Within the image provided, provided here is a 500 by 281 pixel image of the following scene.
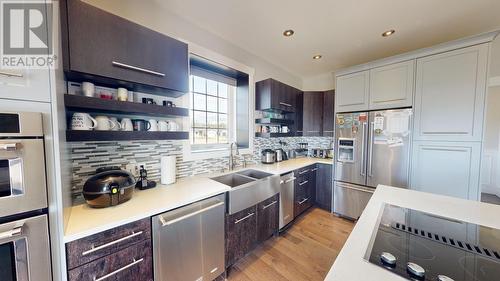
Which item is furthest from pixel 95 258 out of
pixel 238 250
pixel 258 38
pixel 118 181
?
pixel 258 38

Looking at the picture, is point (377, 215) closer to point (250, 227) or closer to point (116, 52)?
point (250, 227)

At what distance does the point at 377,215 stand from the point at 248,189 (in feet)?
3.43

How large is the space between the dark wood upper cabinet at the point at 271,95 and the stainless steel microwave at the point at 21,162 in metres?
2.22

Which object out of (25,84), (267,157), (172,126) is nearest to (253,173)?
(267,157)

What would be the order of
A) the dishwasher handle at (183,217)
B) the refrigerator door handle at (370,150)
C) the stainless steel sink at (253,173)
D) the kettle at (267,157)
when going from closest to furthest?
1. the dishwasher handle at (183,217)
2. the stainless steel sink at (253,173)
3. the refrigerator door handle at (370,150)
4. the kettle at (267,157)

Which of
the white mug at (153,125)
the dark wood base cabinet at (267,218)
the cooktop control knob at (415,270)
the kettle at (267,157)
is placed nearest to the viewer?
the cooktop control knob at (415,270)

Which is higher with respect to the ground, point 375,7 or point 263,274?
point 375,7

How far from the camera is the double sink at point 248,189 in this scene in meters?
1.58

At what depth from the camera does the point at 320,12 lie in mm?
1725

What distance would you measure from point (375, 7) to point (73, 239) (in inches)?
111

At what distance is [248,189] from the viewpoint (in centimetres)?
171

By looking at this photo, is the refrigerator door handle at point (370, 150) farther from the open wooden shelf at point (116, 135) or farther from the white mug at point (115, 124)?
the white mug at point (115, 124)

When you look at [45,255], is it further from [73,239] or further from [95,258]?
[95,258]

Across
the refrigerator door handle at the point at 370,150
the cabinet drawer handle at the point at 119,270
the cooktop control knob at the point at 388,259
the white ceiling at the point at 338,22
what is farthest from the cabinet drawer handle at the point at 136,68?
the refrigerator door handle at the point at 370,150
